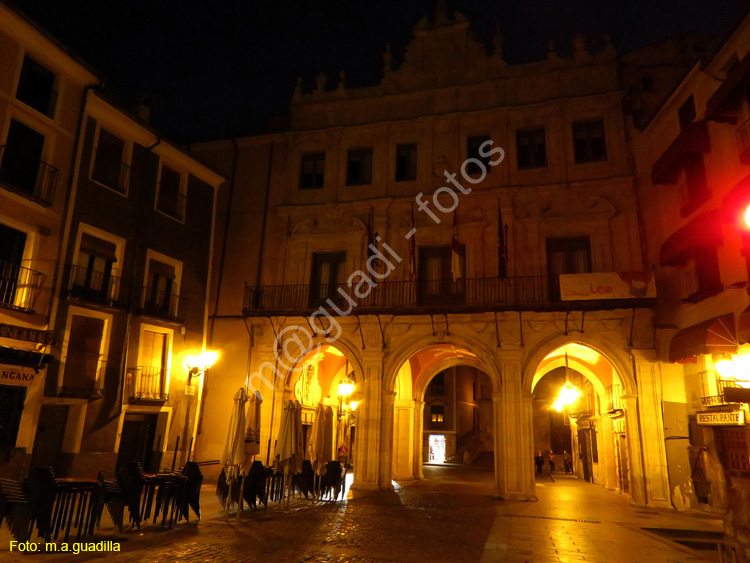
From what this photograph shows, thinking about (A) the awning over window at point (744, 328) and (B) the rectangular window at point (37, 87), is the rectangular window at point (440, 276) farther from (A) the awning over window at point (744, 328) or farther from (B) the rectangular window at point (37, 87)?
(B) the rectangular window at point (37, 87)

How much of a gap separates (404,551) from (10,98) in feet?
44.4

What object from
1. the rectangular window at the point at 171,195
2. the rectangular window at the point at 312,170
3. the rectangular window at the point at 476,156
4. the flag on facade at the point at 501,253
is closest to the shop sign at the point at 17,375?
the rectangular window at the point at 171,195

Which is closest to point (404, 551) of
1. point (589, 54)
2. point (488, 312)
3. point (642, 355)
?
point (488, 312)

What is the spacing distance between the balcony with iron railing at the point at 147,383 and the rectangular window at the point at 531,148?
13645 millimetres

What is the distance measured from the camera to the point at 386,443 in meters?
17.5

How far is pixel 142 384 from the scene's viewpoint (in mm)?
15898

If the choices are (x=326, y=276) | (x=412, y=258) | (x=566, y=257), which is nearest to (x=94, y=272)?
(x=326, y=276)

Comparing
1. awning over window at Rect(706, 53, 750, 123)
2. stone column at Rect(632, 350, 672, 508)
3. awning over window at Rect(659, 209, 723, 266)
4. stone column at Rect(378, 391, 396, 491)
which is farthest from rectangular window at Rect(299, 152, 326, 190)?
awning over window at Rect(706, 53, 750, 123)

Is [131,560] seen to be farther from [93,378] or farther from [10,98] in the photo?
[10,98]

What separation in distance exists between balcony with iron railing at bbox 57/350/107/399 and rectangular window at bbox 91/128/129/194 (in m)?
5.01

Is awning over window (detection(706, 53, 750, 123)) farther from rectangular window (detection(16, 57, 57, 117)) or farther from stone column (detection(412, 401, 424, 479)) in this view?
rectangular window (detection(16, 57, 57, 117))

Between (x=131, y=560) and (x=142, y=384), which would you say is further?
(x=142, y=384)

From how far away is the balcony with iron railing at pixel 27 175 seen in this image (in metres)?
13.1

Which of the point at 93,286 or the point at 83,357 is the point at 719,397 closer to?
the point at 83,357
